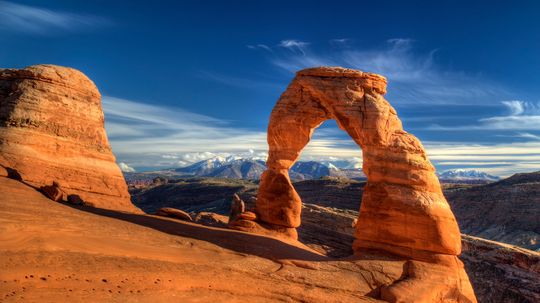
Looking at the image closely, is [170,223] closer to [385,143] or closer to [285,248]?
[285,248]

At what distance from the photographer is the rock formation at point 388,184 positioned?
14203 mm

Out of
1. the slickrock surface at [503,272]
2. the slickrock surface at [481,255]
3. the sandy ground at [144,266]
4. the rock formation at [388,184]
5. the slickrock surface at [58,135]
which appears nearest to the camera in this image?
the sandy ground at [144,266]

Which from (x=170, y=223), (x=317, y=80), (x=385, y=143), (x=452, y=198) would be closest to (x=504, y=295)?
(x=385, y=143)

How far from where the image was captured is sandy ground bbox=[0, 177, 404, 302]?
7289 mm

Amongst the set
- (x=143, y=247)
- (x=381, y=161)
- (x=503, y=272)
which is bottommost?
(x=503, y=272)

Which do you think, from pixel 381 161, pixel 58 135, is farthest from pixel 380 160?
pixel 58 135

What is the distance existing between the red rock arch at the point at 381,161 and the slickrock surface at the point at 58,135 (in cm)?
1058

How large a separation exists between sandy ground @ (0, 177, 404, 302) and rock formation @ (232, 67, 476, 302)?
1.15m

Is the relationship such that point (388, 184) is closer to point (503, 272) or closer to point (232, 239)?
point (232, 239)

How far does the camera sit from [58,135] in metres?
21.2

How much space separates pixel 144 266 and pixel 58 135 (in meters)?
15.3

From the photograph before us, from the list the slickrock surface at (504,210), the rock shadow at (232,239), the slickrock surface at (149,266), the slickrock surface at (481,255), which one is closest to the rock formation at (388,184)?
the slickrock surface at (149,266)

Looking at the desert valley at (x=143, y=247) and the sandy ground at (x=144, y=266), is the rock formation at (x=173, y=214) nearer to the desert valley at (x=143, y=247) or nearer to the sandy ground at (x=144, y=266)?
the desert valley at (x=143, y=247)

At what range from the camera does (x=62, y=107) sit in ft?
71.4
